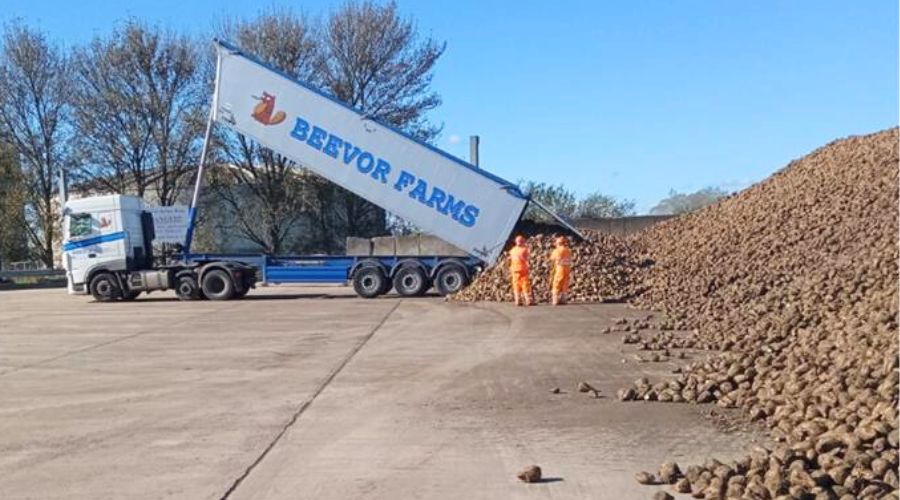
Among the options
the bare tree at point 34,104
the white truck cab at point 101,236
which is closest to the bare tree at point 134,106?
the bare tree at point 34,104

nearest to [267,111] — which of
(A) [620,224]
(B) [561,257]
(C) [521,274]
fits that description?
(C) [521,274]

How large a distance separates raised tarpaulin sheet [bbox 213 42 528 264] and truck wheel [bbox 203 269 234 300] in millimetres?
4057

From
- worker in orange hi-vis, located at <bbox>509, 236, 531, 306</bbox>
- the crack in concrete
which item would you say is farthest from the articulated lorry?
the crack in concrete

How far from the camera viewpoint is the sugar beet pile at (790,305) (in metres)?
5.66

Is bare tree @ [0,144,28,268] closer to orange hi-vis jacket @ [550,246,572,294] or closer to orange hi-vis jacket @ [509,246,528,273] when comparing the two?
orange hi-vis jacket @ [509,246,528,273]

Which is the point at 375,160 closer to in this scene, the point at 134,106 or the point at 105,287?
the point at 105,287

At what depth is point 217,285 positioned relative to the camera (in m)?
23.5

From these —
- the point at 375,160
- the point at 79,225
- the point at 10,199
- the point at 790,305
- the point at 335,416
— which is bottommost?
the point at 335,416

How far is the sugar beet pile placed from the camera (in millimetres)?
5660

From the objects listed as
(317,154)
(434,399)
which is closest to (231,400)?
(434,399)

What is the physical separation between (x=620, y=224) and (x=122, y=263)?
1585 cm

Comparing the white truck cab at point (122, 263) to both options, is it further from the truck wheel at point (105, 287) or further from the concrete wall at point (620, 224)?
the concrete wall at point (620, 224)

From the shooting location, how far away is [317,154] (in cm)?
2172

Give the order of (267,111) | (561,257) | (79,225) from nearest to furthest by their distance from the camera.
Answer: (561,257)
(267,111)
(79,225)
